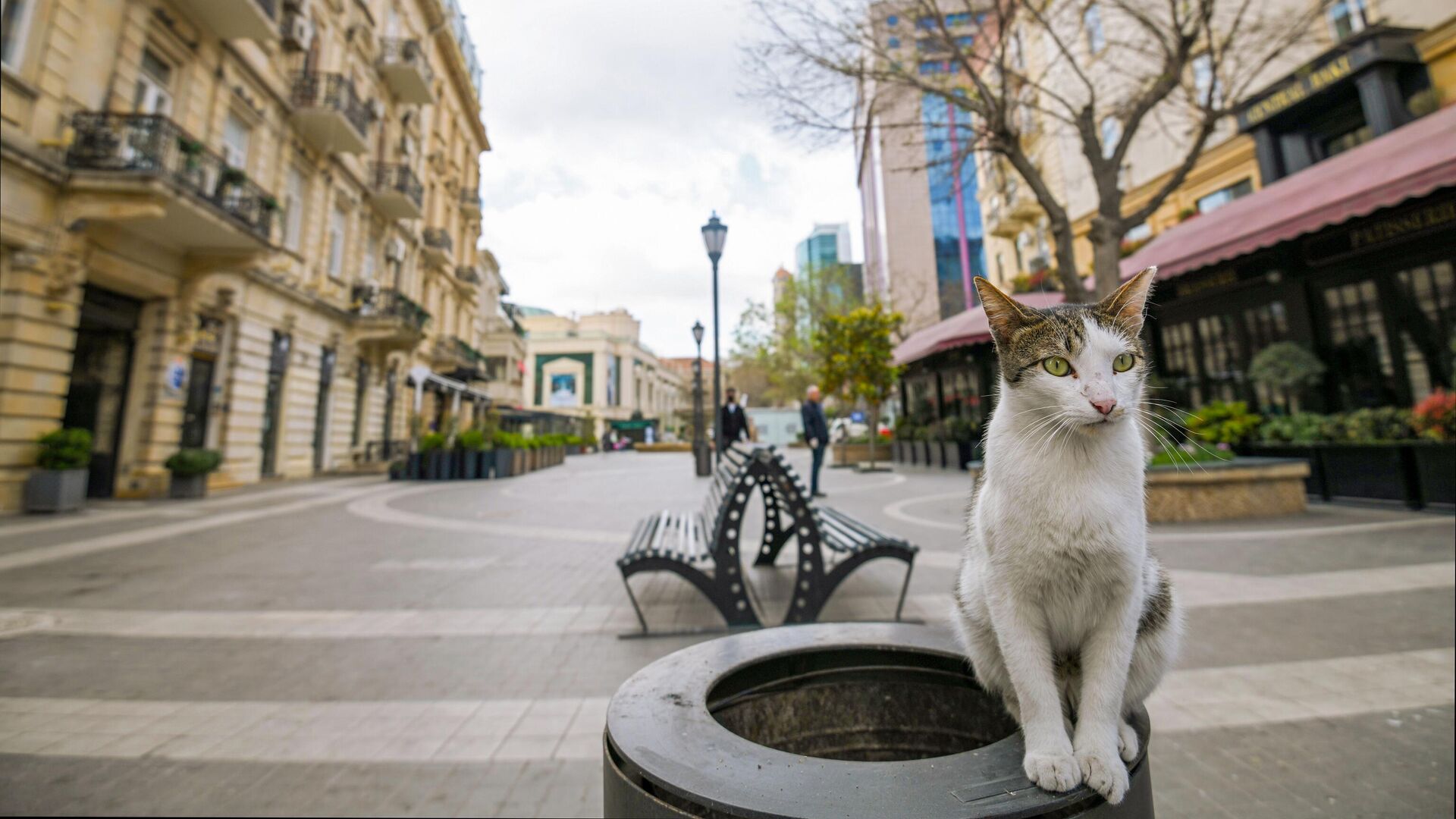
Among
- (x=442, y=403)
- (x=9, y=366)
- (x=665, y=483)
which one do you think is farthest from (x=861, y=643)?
(x=442, y=403)

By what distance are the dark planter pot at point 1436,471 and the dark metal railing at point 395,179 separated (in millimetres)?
24325

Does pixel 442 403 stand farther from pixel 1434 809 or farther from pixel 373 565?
pixel 1434 809

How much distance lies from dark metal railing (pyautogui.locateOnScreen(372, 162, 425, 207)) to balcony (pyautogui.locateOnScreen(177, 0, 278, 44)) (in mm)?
6926

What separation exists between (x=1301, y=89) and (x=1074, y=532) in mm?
16492

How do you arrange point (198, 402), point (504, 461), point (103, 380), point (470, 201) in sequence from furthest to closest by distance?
point (470, 201)
point (504, 461)
point (198, 402)
point (103, 380)

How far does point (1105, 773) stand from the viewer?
814 mm

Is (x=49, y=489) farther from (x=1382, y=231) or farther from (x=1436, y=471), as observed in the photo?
(x=1382, y=231)

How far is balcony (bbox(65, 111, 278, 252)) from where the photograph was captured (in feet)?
26.5

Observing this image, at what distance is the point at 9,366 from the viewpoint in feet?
24.2

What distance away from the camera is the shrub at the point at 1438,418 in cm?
653

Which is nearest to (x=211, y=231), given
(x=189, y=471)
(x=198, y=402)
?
(x=198, y=402)

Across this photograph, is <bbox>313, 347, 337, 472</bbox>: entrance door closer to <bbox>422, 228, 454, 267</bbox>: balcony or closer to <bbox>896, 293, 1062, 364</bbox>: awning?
<bbox>422, 228, 454, 267</bbox>: balcony

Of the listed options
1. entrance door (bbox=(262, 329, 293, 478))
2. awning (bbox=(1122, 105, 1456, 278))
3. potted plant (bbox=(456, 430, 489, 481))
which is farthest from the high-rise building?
entrance door (bbox=(262, 329, 293, 478))

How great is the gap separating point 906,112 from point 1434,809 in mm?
11663
